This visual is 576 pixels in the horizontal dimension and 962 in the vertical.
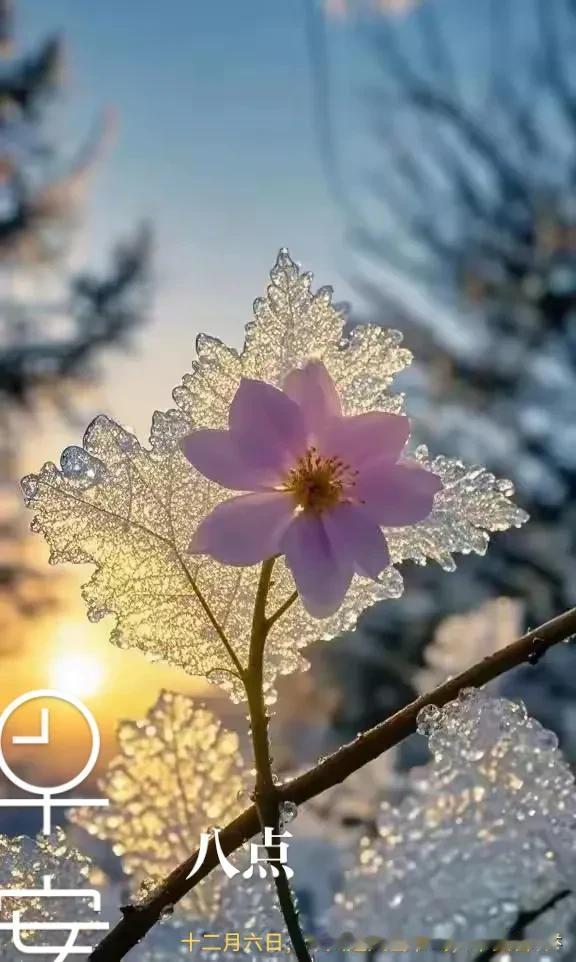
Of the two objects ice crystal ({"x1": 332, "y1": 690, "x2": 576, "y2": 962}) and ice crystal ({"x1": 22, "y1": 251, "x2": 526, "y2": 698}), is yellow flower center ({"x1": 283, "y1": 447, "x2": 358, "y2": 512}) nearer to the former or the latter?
ice crystal ({"x1": 22, "y1": 251, "x2": 526, "y2": 698})

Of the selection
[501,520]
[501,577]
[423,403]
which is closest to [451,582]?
[501,577]

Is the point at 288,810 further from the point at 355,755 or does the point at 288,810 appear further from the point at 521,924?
→ the point at 521,924

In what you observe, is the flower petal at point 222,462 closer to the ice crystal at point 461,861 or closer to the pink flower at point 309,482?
the pink flower at point 309,482

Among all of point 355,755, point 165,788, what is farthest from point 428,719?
point 165,788

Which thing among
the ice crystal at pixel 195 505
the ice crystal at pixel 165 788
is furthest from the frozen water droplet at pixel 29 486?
the ice crystal at pixel 165 788

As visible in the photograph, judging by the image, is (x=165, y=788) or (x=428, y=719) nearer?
(x=428, y=719)

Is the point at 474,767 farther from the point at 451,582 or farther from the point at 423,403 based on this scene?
the point at 423,403
